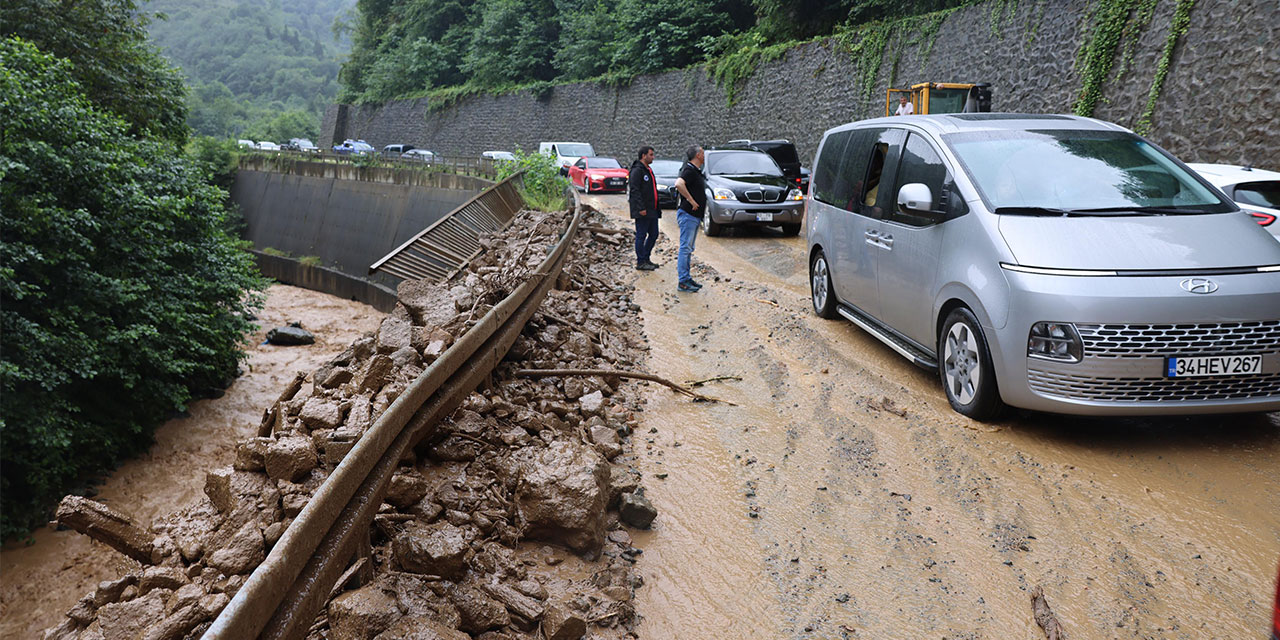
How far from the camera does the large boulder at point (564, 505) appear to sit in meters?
3.53

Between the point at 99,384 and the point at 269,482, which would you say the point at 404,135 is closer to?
the point at 99,384

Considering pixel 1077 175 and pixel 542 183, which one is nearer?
pixel 1077 175

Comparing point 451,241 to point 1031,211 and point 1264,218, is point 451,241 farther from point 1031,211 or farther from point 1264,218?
point 1264,218

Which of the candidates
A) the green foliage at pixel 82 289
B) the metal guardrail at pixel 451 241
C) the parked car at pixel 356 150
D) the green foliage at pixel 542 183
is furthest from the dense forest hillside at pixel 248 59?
the metal guardrail at pixel 451 241

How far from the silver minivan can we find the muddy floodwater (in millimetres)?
4885

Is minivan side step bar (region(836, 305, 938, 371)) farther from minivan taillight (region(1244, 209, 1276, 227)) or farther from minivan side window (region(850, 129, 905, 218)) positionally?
minivan taillight (region(1244, 209, 1276, 227))

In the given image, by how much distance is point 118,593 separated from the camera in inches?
119

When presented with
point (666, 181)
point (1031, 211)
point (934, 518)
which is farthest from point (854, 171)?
point (666, 181)

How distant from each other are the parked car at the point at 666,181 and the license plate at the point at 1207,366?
52.4ft

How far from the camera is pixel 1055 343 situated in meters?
4.48

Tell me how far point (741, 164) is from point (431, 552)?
1357 centimetres

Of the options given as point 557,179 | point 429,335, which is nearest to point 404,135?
point 557,179

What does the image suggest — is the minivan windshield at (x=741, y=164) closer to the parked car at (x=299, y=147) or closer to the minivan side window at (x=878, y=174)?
the minivan side window at (x=878, y=174)

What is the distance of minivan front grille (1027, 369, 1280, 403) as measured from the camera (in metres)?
4.38
